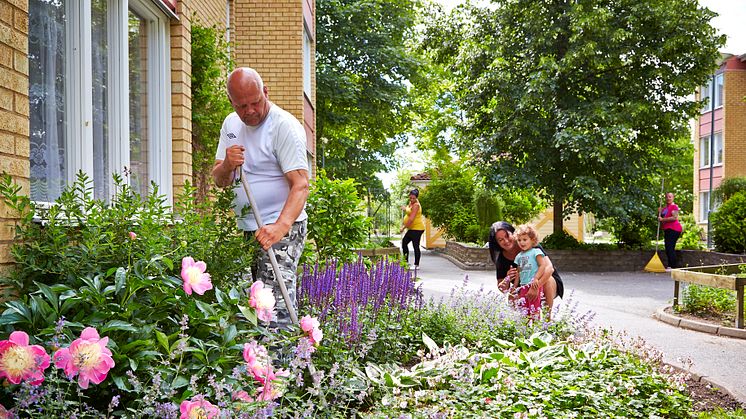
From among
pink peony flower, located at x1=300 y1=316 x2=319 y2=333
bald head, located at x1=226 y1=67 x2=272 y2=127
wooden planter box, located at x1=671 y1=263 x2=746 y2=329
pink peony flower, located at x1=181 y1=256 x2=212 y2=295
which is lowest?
wooden planter box, located at x1=671 y1=263 x2=746 y2=329

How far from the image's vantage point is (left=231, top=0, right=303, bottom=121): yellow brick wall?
554 inches

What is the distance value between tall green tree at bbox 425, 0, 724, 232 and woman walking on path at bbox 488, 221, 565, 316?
10567mm

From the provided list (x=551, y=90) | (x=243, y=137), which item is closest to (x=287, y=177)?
(x=243, y=137)

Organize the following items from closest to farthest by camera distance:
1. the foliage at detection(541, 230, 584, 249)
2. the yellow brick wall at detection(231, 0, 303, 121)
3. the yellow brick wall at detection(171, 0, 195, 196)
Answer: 1. the yellow brick wall at detection(171, 0, 195, 196)
2. the yellow brick wall at detection(231, 0, 303, 121)
3. the foliage at detection(541, 230, 584, 249)

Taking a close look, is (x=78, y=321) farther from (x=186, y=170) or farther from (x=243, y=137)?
(x=186, y=170)

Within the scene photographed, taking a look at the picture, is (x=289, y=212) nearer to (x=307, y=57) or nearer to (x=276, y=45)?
(x=276, y=45)

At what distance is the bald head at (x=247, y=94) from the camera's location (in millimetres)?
3676

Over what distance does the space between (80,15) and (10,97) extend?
5.01ft

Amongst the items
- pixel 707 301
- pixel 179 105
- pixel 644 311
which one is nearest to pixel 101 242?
pixel 179 105

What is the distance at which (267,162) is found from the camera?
4.00 meters

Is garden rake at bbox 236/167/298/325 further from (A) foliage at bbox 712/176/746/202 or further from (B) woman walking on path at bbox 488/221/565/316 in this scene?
(A) foliage at bbox 712/176/746/202

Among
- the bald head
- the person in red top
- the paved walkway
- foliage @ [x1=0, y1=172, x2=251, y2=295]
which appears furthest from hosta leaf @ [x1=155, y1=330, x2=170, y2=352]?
the person in red top

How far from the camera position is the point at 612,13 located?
1711 cm

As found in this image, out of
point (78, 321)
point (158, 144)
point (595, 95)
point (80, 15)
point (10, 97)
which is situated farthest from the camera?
point (595, 95)
